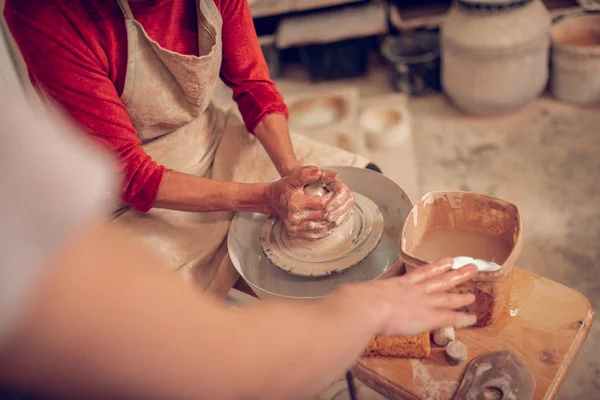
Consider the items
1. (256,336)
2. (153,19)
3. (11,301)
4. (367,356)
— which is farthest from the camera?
(153,19)

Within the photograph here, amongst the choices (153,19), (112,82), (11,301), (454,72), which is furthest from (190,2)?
(454,72)

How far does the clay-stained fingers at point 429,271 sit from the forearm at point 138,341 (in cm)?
35

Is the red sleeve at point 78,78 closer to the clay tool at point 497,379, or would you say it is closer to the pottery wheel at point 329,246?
the pottery wheel at point 329,246

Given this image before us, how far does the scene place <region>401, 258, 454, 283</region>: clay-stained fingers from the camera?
112 centimetres

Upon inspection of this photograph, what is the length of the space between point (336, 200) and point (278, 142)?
0.38 metres

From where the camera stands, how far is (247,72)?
1851 millimetres

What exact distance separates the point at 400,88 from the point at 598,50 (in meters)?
1.11

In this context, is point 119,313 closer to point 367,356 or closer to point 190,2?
point 367,356

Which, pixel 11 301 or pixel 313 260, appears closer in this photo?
pixel 11 301

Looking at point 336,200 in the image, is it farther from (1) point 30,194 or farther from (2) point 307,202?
(1) point 30,194

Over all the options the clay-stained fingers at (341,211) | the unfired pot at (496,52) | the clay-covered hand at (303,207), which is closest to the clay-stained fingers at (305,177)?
the clay-covered hand at (303,207)

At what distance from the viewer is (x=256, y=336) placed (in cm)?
79

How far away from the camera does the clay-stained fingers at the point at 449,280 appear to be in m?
1.12

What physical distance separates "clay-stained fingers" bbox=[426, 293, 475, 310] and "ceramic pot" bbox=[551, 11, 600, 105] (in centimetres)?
230
